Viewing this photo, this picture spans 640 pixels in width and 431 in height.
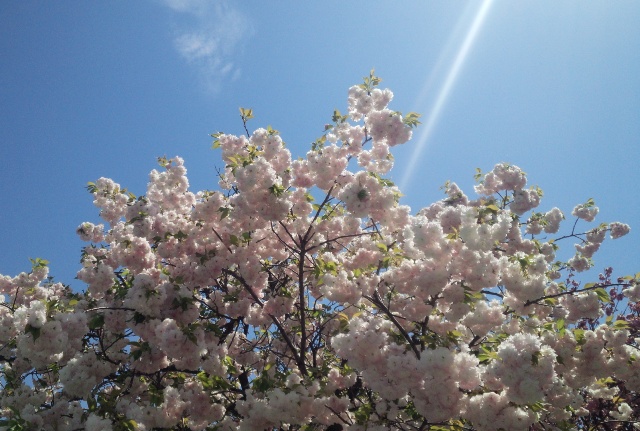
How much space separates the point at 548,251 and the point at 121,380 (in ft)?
31.5

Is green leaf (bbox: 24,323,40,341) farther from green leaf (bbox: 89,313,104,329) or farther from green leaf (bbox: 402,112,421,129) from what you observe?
green leaf (bbox: 402,112,421,129)

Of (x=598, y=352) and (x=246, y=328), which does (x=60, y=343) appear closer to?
(x=246, y=328)

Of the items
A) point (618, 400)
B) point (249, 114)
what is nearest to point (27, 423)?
point (249, 114)

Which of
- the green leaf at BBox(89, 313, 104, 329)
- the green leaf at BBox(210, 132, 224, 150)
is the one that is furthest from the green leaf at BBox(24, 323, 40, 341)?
the green leaf at BBox(210, 132, 224, 150)

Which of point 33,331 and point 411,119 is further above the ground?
point 411,119

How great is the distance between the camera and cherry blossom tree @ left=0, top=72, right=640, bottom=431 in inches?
175

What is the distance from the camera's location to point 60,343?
4.62 meters

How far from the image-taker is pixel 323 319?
7.56 meters

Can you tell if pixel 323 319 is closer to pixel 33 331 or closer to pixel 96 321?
pixel 96 321

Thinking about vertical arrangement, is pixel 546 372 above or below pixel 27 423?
above

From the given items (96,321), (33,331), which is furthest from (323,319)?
(33,331)

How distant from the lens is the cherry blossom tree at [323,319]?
175 inches

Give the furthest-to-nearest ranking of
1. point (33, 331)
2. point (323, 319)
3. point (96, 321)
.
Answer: point (323, 319), point (96, 321), point (33, 331)

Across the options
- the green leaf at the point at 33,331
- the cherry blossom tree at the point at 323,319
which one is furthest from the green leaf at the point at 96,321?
the green leaf at the point at 33,331
